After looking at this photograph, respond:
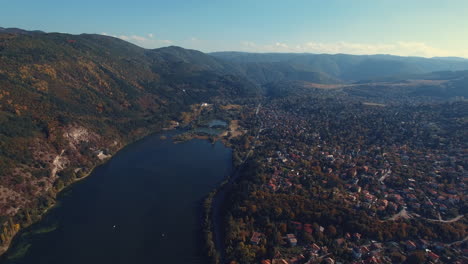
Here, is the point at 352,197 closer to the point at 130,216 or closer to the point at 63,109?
the point at 130,216

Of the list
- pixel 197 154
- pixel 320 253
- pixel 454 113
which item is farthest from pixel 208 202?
pixel 454 113

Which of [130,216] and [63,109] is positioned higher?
[63,109]

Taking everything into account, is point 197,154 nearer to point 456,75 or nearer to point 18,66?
point 18,66

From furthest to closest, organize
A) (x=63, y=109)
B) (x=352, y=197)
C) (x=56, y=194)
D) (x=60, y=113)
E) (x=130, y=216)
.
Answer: (x=63, y=109), (x=60, y=113), (x=56, y=194), (x=352, y=197), (x=130, y=216)

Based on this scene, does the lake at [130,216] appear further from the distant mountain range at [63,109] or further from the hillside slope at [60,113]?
the distant mountain range at [63,109]

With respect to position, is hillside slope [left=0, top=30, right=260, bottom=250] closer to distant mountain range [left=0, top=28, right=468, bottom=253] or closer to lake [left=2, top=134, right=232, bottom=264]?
distant mountain range [left=0, top=28, right=468, bottom=253]

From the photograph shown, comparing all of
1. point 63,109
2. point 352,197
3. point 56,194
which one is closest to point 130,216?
point 56,194

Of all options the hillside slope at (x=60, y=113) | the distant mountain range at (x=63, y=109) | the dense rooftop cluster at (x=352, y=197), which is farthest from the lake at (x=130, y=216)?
the dense rooftop cluster at (x=352, y=197)

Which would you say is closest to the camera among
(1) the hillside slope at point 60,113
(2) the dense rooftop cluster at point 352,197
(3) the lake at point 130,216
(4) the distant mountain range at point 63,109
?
(2) the dense rooftop cluster at point 352,197
